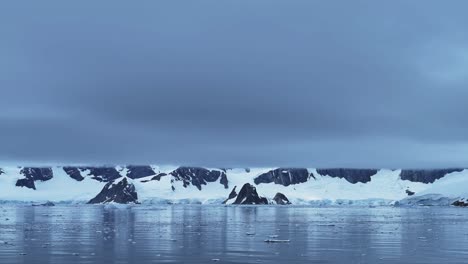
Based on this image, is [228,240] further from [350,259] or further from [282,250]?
[350,259]

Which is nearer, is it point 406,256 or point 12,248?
point 406,256

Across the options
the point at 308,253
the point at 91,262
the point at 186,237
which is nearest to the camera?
the point at 91,262

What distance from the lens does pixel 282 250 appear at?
39.6 m

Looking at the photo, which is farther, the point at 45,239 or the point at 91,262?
the point at 45,239

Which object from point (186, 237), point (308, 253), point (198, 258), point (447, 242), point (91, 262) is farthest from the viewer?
point (186, 237)

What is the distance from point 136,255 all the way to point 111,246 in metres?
6.16

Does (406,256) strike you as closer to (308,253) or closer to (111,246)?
(308,253)

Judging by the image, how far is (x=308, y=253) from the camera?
38250 mm

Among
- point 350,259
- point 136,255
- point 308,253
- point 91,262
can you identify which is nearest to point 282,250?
point 308,253

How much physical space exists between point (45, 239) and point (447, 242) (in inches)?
1156

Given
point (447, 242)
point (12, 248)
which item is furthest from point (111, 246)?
point (447, 242)

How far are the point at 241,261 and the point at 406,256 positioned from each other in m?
9.84

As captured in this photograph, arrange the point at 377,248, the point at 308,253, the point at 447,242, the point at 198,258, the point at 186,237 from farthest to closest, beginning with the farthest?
the point at 186,237 → the point at 447,242 → the point at 377,248 → the point at 308,253 → the point at 198,258

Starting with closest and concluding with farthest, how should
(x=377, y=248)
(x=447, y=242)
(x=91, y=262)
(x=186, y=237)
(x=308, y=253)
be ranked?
1. (x=91, y=262)
2. (x=308, y=253)
3. (x=377, y=248)
4. (x=447, y=242)
5. (x=186, y=237)
